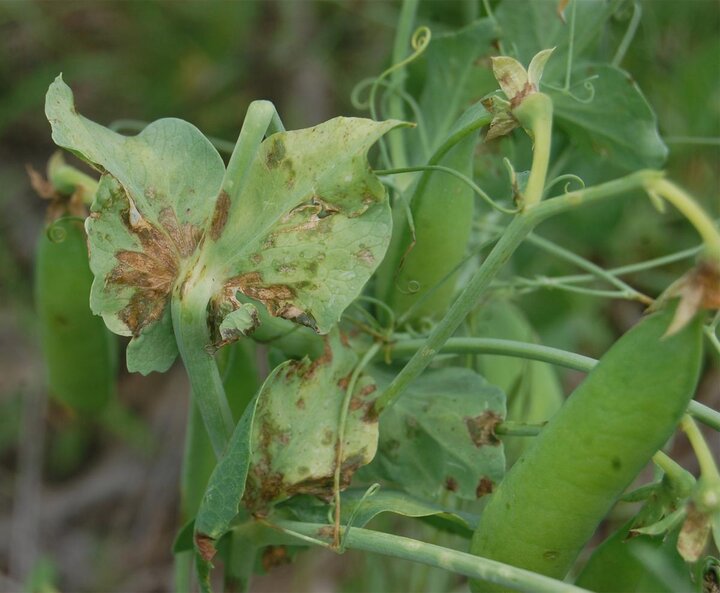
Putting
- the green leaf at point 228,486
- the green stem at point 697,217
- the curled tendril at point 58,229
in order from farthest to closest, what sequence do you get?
the curled tendril at point 58,229 < the green leaf at point 228,486 < the green stem at point 697,217

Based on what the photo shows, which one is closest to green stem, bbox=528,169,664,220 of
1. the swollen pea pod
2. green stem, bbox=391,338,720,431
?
green stem, bbox=391,338,720,431

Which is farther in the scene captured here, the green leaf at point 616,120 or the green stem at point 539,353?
the green leaf at point 616,120

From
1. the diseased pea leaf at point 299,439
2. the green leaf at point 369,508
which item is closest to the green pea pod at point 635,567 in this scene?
the green leaf at point 369,508

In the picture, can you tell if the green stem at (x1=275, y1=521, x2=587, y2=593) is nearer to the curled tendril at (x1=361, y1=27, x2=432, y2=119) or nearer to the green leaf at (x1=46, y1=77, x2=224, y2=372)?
the green leaf at (x1=46, y1=77, x2=224, y2=372)

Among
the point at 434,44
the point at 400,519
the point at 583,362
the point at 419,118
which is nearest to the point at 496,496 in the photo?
the point at 583,362

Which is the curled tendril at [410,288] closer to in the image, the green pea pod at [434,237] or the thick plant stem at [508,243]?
the green pea pod at [434,237]

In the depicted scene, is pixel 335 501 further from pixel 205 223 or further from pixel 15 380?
pixel 15 380

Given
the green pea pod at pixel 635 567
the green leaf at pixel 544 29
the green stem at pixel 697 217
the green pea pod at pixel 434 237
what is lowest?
the green pea pod at pixel 635 567

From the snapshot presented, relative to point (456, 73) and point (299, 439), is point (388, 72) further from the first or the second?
point (299, 439)
